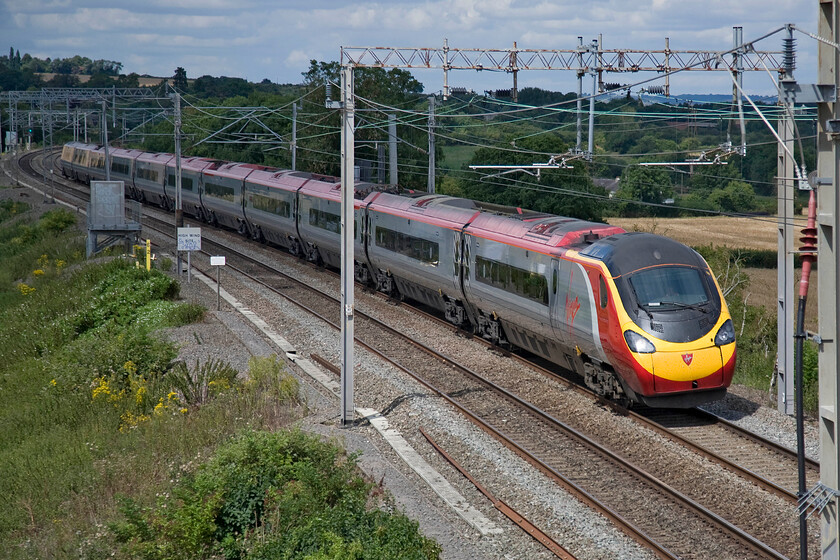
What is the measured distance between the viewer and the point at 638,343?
14289 millimetres

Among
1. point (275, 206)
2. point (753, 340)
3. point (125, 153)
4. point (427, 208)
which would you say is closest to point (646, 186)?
point (753, 340)

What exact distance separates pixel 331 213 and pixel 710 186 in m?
37.4

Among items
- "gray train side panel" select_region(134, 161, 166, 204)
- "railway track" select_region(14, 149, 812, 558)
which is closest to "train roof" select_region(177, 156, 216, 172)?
A: "gray train side panel" select_region(134, 161, 166, 204)

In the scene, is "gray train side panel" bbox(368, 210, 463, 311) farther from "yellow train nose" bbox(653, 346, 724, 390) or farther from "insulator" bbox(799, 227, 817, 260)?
"insulator" bbox(799, 227, 817, 260)

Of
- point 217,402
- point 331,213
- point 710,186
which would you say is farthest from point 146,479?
point 710,186

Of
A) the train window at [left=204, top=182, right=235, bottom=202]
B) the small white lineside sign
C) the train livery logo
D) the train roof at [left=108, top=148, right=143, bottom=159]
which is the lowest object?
the train livery logo

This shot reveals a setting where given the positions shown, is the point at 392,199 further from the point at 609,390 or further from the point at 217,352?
A: the point at 609,390

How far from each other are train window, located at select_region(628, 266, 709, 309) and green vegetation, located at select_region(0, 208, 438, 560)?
18.0 ft

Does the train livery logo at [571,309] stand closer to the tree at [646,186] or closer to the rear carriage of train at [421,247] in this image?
the rear carriage of train at [421,247]

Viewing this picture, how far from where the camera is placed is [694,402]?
1455 cm

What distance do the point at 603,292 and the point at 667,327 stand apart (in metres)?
1.20

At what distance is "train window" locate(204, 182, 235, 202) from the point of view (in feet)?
128

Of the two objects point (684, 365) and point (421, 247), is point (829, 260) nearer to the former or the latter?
point (684, 365)

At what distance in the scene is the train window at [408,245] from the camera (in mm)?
22344
